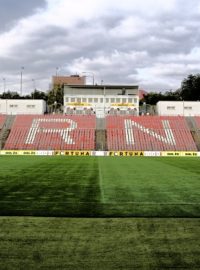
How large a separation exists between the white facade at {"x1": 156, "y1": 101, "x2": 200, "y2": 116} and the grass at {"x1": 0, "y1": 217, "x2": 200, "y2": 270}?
79163 mm

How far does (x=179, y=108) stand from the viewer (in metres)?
88.4

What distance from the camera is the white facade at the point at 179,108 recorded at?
290 feet

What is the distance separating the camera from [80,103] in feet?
299

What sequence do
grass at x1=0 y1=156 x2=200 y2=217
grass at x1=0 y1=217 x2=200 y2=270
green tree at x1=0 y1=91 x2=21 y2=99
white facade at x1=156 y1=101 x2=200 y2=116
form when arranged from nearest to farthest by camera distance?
grass at x1=0 y1=217 x2=200 y2=270 → grass at x1=0 y1=156 x2=200 y2=217 → white facade at x1=156 y1=101 x2=200 y2=116 → green tree at x1=0 y1=91 x2=21 y2=99

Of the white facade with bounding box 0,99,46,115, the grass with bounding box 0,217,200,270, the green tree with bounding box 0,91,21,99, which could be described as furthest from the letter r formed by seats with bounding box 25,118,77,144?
the green tree with bounding box 0,91,21,99

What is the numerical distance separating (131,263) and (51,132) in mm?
67523

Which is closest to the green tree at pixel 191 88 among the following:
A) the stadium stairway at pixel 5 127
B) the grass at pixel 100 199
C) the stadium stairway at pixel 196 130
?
the stadium stairway at pixel 196 130

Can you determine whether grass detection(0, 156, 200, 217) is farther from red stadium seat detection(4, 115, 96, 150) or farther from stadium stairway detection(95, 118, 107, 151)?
stadium stairway detection(95, 118, 107, 151)

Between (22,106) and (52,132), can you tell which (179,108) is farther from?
(22,106)

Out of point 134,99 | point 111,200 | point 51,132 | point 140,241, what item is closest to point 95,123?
point 51,132

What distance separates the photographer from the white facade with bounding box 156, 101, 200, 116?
3474 inches

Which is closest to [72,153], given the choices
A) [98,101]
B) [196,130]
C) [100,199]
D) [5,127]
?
[5,127]

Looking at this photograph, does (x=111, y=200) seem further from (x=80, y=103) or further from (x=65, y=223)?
(x=80, y=103)

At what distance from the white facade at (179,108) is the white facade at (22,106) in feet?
81.0
